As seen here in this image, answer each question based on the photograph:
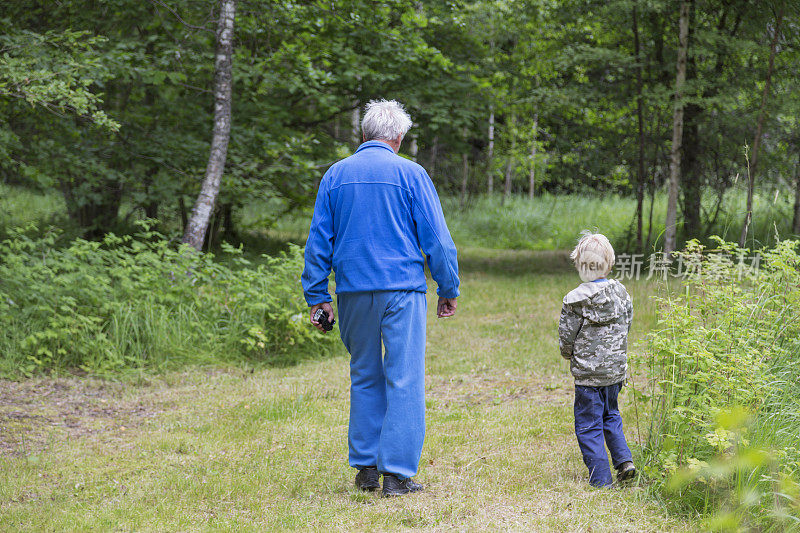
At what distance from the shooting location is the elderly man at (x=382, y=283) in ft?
12.0

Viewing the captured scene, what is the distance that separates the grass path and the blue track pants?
9.5 inches

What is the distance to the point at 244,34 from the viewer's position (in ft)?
34.7

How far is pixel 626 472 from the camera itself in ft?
12.3

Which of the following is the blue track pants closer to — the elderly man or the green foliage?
the elderly man

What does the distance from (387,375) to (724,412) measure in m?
Answer: 1.56

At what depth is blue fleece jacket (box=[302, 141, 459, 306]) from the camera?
3.64 m

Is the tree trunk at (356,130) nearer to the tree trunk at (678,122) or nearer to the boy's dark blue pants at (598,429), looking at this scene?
the tree trunk at (678,122)

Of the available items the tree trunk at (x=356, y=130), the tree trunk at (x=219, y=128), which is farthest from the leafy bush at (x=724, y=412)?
the tree trunk at (x=356, y=130)

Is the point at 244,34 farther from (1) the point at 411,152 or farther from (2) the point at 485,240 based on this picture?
(2) the point at 485,240

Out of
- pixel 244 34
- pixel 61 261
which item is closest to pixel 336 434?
pixel 61 261

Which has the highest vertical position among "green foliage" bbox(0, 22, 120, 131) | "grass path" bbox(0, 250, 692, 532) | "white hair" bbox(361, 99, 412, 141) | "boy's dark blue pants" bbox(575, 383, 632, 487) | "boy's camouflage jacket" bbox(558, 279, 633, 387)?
"green foliage" bbox(0, 22, 120, 131)

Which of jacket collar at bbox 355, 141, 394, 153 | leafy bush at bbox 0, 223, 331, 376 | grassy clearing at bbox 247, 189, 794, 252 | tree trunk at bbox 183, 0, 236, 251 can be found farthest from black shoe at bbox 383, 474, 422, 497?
grassy clearing at bbox 247, 189, 794, 252

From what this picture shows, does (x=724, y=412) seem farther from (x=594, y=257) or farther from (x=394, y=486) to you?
(x=394, y=486)

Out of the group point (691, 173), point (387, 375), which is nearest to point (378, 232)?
point (387, 375)
